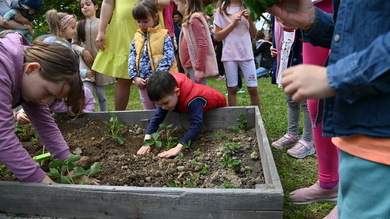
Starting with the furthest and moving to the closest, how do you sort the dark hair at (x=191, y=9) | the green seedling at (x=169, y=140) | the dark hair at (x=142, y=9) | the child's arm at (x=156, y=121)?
the dark hair at (x=191, y=9), the dark hair at (x=142, y=9), the child's arm at (x=156, y=121), the green seedling at (x=169, y=140)

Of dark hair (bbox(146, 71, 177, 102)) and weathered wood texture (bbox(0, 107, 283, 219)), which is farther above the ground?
dark hair (bbox(146, 71, 177, 102))

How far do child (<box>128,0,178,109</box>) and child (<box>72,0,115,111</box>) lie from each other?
107 cm

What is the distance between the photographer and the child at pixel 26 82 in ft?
5.68

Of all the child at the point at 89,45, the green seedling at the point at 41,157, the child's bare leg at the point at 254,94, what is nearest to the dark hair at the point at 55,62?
the green seedling at the point at 41,157

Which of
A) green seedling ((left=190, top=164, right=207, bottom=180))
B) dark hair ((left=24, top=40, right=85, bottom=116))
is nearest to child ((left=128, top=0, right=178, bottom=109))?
green seedling ((left=190, top=164, right=207, bottom=180))

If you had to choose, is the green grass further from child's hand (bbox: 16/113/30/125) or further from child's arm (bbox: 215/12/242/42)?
child's hand (bbox: 16/113/30/125)

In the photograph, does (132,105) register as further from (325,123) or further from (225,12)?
(325,123)

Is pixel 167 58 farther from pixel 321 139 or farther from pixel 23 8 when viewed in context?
pixel 23 8

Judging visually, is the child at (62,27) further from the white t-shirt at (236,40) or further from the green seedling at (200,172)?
the green seedling at (200,172)

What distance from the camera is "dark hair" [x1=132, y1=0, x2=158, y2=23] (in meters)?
3.40

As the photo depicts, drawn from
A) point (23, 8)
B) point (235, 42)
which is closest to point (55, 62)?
point (235, 42)

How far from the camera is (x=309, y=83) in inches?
35.1

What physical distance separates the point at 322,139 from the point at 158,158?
1304mm

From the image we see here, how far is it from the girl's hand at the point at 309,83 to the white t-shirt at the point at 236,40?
3086mm
